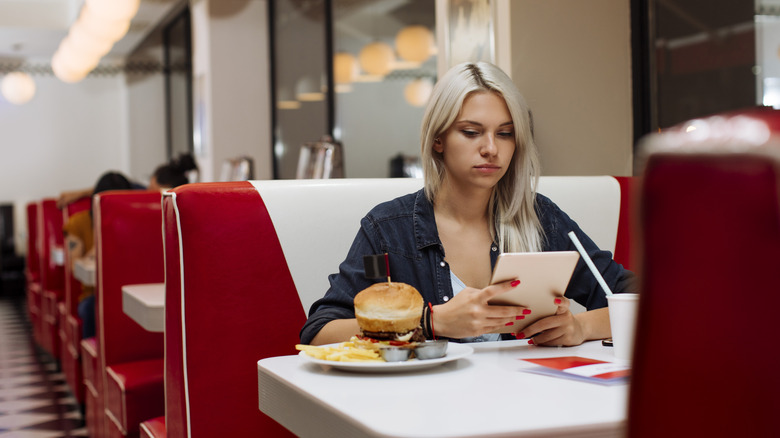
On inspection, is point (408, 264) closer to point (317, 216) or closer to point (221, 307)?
point (317, 216)

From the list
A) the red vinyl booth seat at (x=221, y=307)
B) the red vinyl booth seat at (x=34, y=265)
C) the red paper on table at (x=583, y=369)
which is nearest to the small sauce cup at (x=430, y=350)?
the red paper on table at (x=583, y=369)

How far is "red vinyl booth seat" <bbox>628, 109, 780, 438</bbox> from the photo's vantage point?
16.6 inches

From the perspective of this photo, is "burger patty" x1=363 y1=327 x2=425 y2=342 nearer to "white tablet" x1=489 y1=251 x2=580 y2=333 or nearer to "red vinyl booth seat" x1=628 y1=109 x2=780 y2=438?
"white tablet" x1=489 y1=251 x2=580 y2=333

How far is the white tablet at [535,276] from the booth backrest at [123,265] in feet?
6.91

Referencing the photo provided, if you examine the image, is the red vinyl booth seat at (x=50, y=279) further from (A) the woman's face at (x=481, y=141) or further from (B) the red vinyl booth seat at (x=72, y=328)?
(A) the woman's face at (x=481, y=141)

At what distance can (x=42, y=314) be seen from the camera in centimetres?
589

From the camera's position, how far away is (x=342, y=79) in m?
5.59

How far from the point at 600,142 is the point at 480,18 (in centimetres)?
63

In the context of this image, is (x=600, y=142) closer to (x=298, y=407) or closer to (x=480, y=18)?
(x=480, y=18)

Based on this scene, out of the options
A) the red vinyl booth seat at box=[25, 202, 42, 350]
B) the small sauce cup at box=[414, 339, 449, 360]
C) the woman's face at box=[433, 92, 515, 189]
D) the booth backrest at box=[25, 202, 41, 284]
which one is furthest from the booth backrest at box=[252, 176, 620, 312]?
the booth backrest at box=[25, 202, 41, 284]

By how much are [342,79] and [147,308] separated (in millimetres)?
3557

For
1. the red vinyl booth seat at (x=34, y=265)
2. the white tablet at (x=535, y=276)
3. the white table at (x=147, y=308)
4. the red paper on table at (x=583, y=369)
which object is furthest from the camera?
the red vinyl booth seat at (x=34, y=265)

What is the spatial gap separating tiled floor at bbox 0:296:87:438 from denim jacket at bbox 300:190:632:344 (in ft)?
8.85

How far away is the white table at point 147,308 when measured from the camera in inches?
88.8
